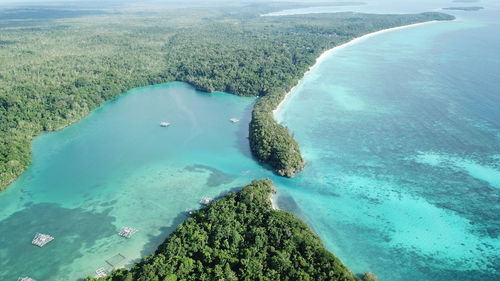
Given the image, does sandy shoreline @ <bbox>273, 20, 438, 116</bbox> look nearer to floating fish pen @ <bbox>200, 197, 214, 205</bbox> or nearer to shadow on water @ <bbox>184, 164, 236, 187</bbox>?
shadow on water @ <bbox>184, 164, 236, 187</bbox>

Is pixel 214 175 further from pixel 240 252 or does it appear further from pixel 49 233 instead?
pixel 49 233

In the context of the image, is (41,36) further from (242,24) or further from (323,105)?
(323,105)

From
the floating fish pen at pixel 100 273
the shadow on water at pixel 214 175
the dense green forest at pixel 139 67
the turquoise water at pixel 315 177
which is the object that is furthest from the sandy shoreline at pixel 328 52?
the floating fish pen at pixel 100 273

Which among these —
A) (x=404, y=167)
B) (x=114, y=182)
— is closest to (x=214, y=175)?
(x=114, y=182)

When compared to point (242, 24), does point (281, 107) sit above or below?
below

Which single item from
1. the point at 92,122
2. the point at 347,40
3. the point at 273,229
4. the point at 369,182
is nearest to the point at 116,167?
the point at 92,122

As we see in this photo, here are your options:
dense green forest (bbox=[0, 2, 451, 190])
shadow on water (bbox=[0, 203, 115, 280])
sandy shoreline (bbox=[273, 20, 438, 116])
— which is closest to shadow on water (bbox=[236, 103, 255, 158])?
dense green forest (bbox=[0, 2, 451, 190])

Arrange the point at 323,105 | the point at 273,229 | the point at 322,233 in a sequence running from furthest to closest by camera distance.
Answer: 1. the point at 323,105
2. the point at 322,233
3. the point at 273,229
